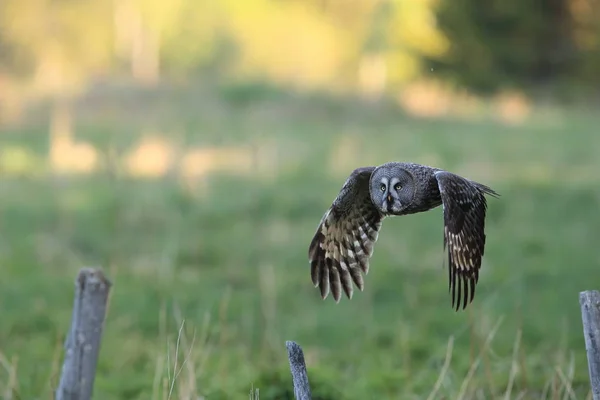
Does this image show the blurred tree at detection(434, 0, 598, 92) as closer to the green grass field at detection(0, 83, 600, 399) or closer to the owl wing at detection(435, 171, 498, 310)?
the green grass field at detection(0, 83, 600, 399)

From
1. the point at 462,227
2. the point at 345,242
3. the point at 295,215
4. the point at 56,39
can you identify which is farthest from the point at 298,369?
the point at 56,39

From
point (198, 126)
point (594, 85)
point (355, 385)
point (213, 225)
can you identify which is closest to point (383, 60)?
point (594, 85)

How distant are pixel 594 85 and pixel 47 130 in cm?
1887

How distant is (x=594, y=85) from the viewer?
112ft

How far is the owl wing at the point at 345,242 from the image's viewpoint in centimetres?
385

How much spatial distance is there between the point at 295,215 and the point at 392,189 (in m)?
9.84

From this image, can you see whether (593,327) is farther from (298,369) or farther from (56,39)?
(56,39)

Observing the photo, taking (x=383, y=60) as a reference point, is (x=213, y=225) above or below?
below

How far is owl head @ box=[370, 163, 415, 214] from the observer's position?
3551 millimetres

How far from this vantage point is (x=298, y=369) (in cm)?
306

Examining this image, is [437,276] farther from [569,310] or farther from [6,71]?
[6,71]

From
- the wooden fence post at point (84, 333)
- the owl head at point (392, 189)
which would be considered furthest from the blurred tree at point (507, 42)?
the owl head at point (392, 189)

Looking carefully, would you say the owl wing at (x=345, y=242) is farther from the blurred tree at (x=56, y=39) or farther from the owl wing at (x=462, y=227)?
the blurred tree at (x=56, y=39)

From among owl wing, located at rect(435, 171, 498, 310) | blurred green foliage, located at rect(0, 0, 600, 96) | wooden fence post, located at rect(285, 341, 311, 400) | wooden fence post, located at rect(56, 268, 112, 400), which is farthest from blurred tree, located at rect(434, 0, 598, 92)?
wooden fence post, located at rect(285, 341, 311, 400)
